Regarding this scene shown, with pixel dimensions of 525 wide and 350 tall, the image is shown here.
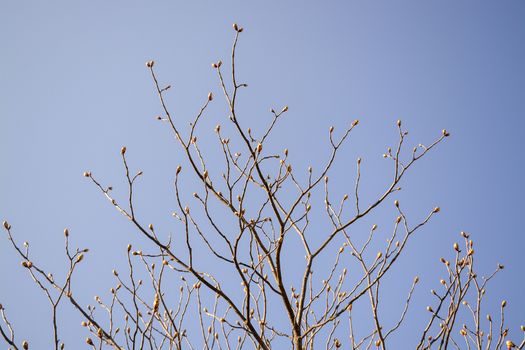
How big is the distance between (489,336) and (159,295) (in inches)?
97.1

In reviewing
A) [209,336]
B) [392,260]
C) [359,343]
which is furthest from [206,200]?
[359,343]

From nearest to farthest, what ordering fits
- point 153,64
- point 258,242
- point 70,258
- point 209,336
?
point 70,258, point 153,64, point 258,242, point 209,336

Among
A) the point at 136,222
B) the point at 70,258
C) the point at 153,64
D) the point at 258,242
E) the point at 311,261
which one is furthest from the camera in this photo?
the point at 258,242

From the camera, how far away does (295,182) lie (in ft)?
10.5

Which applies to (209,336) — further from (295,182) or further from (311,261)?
(295,182)

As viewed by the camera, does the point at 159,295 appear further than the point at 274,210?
No

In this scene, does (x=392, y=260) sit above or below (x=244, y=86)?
below

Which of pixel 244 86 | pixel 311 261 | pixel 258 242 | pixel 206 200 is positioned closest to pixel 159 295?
pixel 206 200

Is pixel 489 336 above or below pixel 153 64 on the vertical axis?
below

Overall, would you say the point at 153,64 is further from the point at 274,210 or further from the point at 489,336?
the point at 489,336

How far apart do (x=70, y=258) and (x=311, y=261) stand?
159cm

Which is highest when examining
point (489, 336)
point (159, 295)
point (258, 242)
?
point (258, 242)

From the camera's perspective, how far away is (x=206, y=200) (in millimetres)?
2186

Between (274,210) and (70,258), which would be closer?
(70,258)
